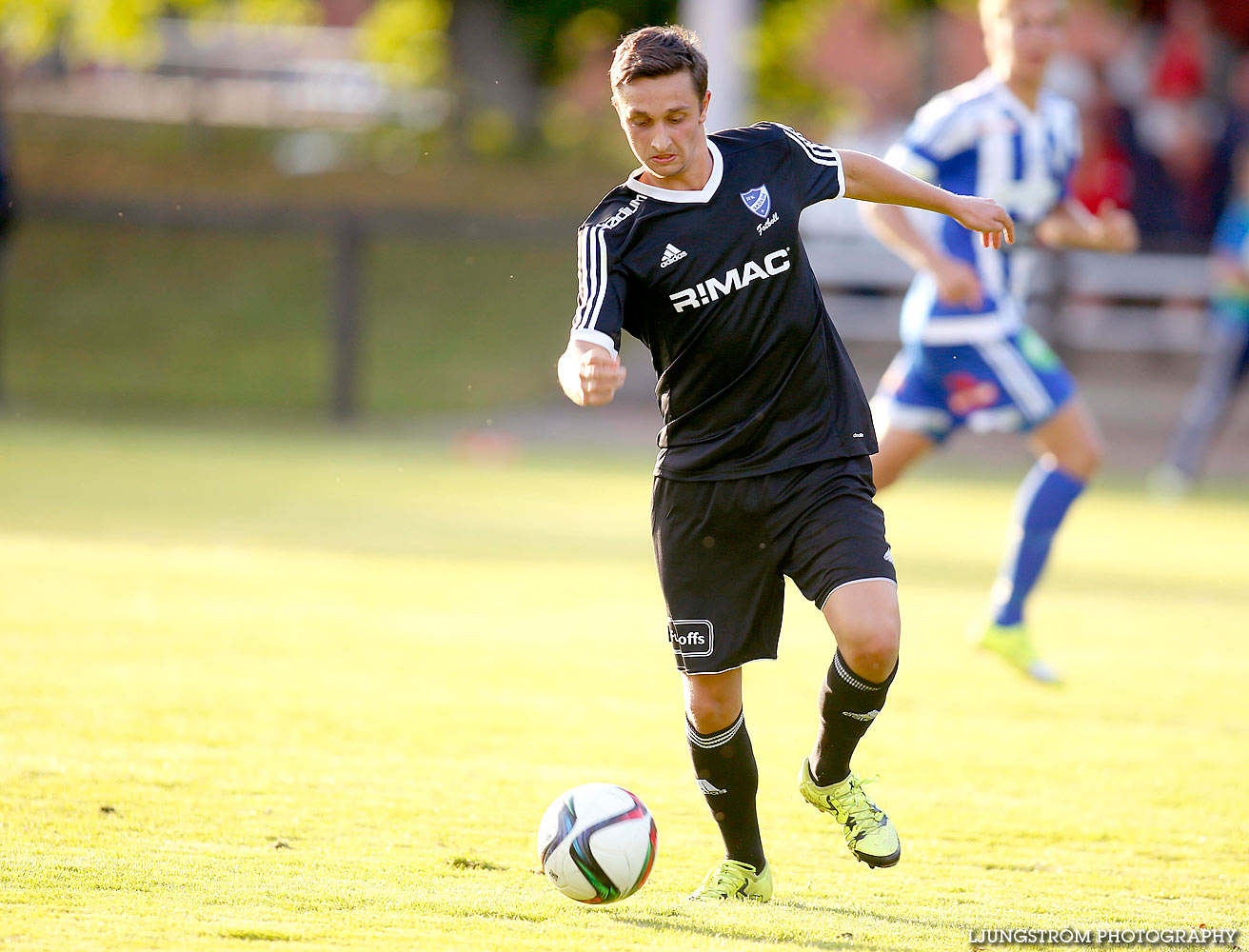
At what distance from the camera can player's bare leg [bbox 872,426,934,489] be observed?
6.59 meters

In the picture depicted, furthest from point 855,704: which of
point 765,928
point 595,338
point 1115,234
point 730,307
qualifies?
point 1115,234

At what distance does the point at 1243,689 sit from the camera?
6.73 m

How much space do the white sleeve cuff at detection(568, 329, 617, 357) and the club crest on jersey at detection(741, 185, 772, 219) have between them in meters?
0.60

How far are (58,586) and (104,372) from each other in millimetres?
12081

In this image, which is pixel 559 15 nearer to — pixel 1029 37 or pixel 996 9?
pixel 996 9

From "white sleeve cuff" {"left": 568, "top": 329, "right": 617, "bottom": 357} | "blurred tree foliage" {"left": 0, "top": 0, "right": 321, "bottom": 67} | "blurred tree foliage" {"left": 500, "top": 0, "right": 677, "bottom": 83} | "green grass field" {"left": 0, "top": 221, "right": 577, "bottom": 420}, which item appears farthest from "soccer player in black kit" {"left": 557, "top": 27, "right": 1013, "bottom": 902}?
"blurred tree foliage" {"left": 0, "top": 0, "right": 321, "bottom": 67}

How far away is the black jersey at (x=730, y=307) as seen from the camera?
405 cm

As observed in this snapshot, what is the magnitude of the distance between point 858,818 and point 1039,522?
3007 millimetres

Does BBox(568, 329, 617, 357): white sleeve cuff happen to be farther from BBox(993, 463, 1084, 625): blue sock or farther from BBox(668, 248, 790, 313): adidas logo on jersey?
BBox(993, 463, 1084, 625): blue sock

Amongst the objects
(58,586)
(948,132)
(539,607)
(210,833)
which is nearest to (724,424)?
(210,833)

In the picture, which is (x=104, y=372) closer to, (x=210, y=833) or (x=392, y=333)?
(x=392, y=333)

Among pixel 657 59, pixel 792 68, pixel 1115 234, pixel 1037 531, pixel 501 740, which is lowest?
pixel 501 740

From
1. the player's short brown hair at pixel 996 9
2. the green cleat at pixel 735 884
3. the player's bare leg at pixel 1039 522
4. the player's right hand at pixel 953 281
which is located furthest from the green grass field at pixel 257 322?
the green cleat at pixel 735 884

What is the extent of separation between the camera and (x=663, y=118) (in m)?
3.98
